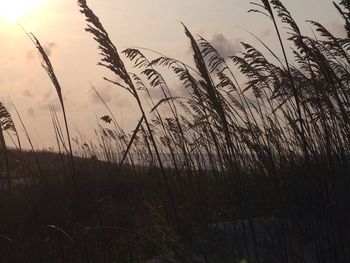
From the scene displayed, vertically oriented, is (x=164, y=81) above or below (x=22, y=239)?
above

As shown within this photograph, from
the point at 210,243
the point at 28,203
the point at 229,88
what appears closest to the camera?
the point at 210,243

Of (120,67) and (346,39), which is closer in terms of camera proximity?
(120,67)

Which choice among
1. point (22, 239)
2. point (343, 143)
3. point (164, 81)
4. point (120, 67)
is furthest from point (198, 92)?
point (22, 239)

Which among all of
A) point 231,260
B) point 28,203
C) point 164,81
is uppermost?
point 164,81

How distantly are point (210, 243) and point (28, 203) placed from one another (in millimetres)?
4684

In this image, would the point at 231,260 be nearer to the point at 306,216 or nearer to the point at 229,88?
the point at 306,216

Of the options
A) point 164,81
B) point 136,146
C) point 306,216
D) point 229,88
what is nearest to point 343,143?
point 229,88

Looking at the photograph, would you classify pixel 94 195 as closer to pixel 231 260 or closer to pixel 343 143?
Result: pixel 343 143

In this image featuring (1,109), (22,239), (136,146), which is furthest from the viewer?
(136,146)

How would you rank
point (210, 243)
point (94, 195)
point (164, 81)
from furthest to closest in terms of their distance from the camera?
point (94, 195) < point (164, 81) < point (210, 243)

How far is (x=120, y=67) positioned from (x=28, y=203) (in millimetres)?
4886

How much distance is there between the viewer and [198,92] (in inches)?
146

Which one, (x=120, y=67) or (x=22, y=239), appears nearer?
(x=120, y=67)

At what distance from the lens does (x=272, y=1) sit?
11.7ft
